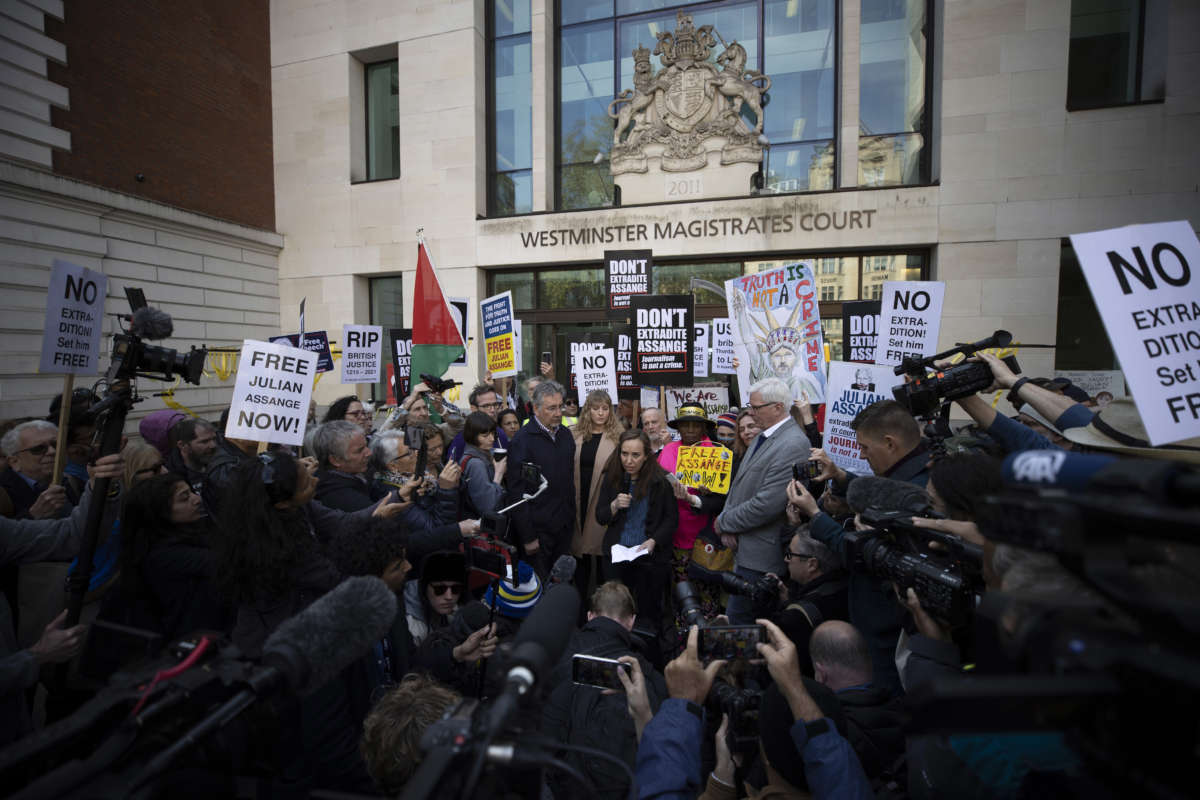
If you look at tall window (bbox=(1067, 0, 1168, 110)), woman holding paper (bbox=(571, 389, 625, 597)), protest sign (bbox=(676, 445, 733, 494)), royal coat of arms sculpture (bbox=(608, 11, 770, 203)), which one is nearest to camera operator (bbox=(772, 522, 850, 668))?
protest sign (bbox=(676, 445, 733, 494))

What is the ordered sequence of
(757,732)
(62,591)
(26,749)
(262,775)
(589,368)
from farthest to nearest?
(589,368) < (62,591) < (757,732) < (262,775) < (26,749)

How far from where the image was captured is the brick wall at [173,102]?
1044 centimetres

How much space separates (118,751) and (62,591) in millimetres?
3008

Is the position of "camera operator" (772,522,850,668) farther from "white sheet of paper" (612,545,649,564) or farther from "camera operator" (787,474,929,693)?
"white sheet of paper" (612,545,649,564)

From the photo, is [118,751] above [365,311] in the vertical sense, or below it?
below

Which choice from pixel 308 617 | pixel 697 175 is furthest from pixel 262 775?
pixel 697 175

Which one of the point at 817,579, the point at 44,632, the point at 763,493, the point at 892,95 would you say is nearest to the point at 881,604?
the point at 817,579

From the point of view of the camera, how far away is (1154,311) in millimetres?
2266

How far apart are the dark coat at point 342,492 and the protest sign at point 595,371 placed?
11.7ft

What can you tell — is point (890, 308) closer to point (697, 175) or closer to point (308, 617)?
point (308, 617)

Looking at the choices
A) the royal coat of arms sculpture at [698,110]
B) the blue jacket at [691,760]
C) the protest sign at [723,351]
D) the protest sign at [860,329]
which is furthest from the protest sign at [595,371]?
the royal coat of arms sculpture at [698,110]

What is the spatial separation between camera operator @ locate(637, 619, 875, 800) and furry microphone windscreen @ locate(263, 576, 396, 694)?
0.93 m

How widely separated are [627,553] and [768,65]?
11222 mm

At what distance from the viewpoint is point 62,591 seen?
3023 millimetres
